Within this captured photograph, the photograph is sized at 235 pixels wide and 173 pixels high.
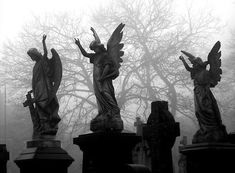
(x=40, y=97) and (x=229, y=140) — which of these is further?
(x=229, y=140)

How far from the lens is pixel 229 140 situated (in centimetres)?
930

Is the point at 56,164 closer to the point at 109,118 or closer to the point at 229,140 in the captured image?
the point at 109,118

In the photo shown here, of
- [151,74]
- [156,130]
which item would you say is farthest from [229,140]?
[151,74]

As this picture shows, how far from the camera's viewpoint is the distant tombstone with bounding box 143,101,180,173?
26.6 ft

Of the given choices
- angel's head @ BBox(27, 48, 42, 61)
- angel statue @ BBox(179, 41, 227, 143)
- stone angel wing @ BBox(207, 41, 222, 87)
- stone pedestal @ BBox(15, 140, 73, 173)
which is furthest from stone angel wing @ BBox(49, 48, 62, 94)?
stone angel wing @ BBox(207, 41, 222, 87)

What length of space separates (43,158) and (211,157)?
3638mm

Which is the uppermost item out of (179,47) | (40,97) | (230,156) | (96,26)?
(96,26)

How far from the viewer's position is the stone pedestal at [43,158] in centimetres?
750

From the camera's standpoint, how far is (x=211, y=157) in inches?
342

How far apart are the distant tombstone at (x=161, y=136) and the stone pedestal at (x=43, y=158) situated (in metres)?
1.77

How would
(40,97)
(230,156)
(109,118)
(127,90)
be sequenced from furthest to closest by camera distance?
(127,90), (230,156), (40,97), (109,118)

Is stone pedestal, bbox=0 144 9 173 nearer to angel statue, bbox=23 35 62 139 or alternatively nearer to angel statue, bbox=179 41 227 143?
angel statue, bbox=23 35 62 139

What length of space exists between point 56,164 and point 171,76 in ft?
60.2

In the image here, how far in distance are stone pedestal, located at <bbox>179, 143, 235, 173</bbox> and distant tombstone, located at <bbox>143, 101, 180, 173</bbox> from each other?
0.76m
